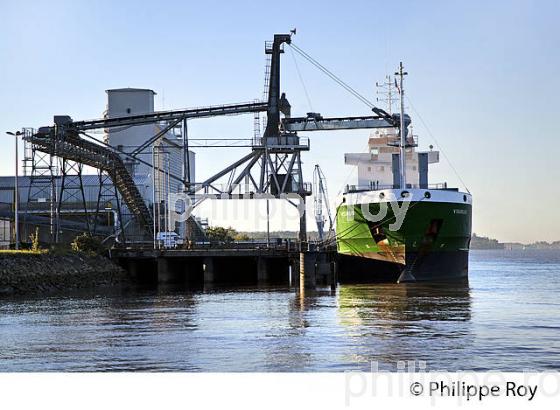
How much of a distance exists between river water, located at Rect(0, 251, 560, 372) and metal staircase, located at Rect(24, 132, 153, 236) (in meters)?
17.7

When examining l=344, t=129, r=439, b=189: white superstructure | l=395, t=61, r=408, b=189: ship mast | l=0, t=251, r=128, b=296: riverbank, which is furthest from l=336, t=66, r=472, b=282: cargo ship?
l=0, t=251, r=128, b=296: riverbank

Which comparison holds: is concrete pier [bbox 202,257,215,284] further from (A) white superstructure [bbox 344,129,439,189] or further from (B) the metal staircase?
(A) white superstructure [bbox 344,129,439,189]

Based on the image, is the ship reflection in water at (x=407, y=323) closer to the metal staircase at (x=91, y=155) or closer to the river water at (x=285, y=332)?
the river water at (x=285, y=332)

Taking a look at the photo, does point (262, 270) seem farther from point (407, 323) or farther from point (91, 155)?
point (407, 323)

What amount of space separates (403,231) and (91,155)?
23.9 metres

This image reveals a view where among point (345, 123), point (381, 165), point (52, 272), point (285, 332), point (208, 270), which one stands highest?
A: point (345, 123)

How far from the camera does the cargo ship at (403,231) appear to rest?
47.6 meters

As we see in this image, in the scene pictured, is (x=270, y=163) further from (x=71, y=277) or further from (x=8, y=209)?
(x=8, y=209)

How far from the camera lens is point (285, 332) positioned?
2470cm

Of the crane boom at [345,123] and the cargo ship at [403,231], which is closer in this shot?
the cargo ship at [403,231]

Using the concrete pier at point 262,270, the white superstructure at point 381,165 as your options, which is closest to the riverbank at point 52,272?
the concrete pier at point 262,270

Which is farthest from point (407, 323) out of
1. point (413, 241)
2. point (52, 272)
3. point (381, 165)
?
point (381, 165)
